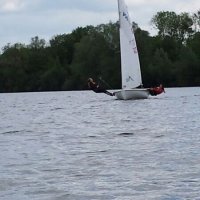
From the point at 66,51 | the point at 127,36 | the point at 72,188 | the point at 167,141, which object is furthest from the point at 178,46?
the point at 72,188

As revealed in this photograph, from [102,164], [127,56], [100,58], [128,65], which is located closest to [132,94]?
[128,65]

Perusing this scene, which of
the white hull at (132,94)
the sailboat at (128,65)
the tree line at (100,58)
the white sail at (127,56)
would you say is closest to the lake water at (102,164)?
the white hull at (132,94)

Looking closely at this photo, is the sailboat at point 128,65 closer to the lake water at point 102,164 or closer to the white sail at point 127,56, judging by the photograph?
the white sail at point 127,56

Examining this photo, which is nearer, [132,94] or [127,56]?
[132,94]

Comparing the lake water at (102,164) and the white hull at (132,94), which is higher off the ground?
the white hull at (132,94)

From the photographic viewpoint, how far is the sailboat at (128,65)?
189 ft

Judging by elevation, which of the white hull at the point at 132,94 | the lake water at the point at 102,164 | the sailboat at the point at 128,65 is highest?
the sailboat at the point at 128,65

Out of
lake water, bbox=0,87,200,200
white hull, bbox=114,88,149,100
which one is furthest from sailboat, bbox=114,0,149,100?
lake water, bbox=0,87,200,200

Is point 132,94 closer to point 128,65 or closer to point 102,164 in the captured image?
point 128,65

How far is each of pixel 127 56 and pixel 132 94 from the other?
14.2 ft

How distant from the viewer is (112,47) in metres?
129

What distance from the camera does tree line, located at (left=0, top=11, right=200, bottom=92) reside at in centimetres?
11831

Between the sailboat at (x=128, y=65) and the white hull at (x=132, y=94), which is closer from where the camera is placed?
the white hull at (x=132, y=94)

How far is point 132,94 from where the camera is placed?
187 feet
